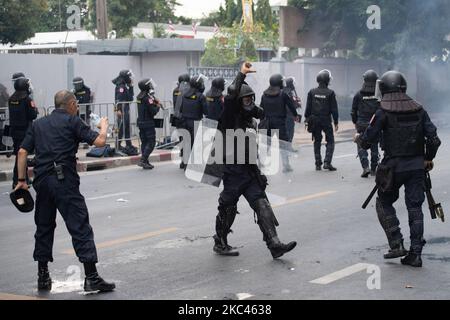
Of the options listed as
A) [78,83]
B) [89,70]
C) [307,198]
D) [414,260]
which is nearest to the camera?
[414,260]

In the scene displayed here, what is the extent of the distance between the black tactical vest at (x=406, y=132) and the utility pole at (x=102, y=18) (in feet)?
59.1

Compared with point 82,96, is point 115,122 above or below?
below

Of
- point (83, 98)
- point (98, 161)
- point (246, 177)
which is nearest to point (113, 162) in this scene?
point (98, 161)

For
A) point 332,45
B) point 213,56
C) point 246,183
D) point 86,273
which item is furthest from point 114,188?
point 213,56

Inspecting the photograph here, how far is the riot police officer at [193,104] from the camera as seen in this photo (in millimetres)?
16516

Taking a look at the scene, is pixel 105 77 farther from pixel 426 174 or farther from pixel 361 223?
pixel 426 174

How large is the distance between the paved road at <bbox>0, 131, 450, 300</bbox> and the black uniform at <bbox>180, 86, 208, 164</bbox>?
2.39 metres

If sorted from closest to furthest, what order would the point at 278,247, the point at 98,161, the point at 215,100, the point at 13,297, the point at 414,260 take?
1. the point at 13,297
2. the point at 414,260
3. the point at 278,247
4. the point at 215,100
5. the point at 98,161

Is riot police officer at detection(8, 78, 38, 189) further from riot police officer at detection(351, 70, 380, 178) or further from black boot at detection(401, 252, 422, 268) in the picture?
black boot at detection(401, 252, 422, 268)

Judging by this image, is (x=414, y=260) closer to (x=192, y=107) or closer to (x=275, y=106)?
(x=275, y=106)

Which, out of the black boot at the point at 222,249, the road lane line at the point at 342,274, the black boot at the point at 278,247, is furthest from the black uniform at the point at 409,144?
the black boot at the point at 222,249

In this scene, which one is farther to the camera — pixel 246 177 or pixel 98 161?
pixel 98 161

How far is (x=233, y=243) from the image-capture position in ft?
31.3

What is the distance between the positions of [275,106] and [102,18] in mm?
11360
